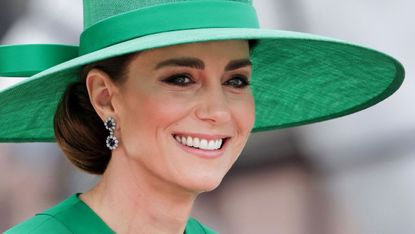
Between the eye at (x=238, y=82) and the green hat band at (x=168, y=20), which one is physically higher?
the green hat band at (x=168, y=20)

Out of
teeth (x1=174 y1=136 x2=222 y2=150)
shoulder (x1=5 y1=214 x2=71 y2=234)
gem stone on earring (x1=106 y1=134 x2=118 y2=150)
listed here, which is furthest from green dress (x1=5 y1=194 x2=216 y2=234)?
teeth (x1=174 y1=136 x2=222 y2=150)

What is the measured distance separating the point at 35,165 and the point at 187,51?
157 centimetres

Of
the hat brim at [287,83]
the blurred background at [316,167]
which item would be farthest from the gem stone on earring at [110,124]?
the blurred background at [316,167]

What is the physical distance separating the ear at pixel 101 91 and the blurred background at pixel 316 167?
1.29 m

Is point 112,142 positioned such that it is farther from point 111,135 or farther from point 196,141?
point 196,141

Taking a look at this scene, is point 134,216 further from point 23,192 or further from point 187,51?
point 23,192

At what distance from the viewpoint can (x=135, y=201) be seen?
5.47 feet

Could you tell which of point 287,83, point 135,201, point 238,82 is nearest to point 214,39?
point 238,82

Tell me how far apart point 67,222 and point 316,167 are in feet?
4.44

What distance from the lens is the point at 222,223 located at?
2898 mm

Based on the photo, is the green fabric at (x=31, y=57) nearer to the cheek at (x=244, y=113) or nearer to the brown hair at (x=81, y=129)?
the brown hair at (x=81, y=129)

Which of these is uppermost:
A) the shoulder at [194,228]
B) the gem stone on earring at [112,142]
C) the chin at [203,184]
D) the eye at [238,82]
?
the eye at [238,82]

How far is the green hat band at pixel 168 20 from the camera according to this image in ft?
5.04

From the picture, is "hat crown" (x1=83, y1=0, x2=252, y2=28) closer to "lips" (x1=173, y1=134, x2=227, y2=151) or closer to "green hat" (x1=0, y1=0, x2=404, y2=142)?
"green hat" (x1=0, y1=0, x2=404, y2=142)
